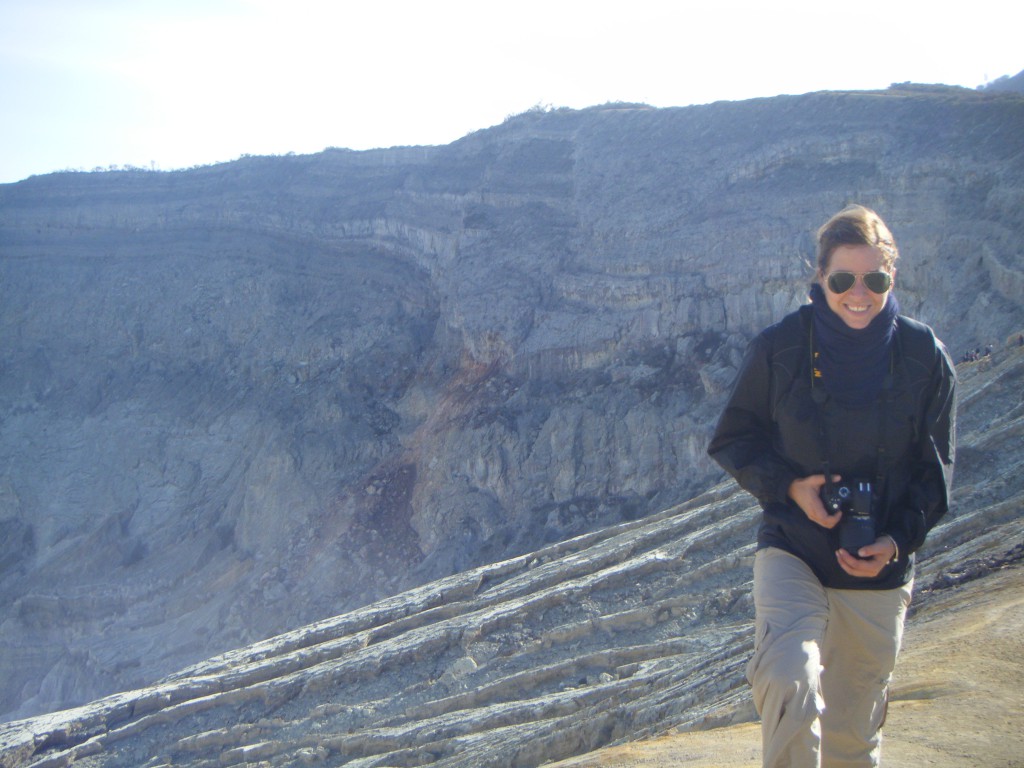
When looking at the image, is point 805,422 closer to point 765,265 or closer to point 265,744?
point 265,744

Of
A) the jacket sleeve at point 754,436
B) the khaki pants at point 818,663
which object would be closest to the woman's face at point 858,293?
the jacket sleeve at point 754,436

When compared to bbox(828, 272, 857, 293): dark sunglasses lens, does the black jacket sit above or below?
below

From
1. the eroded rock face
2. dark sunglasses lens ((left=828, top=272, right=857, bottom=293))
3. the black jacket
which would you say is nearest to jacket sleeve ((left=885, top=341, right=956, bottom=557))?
the black jacket

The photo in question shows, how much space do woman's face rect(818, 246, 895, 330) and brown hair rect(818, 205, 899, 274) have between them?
2 cm

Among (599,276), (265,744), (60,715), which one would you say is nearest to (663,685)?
(265,744)

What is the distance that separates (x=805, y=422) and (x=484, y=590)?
9855mm

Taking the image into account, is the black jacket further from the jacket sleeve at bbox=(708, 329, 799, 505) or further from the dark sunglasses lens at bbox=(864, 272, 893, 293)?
the dark sunglasses lens at bbox=(864, 272, 893, 293)

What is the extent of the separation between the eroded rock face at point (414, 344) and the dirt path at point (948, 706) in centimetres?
989

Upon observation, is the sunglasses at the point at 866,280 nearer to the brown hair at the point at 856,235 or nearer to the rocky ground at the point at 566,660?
the brown hair at the point at 856,235

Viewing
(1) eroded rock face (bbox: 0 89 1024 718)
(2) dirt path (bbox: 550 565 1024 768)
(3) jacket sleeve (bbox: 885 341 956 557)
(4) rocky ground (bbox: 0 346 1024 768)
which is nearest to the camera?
(3) jacket sleeve (bbox: 885 341 956 557)

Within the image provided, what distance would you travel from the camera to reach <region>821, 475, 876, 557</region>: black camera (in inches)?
144

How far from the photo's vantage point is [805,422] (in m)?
3.82

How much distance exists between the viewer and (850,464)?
382 cm

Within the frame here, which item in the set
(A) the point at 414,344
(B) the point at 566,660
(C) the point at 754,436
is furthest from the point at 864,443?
(A) the point at 414,344
